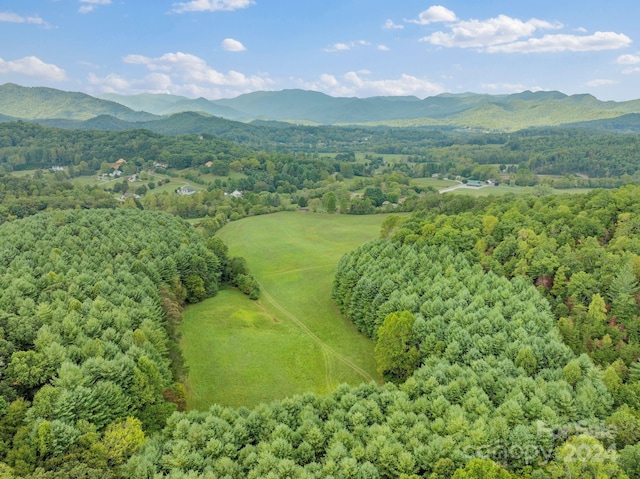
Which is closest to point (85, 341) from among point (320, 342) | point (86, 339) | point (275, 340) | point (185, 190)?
point (86, 339)

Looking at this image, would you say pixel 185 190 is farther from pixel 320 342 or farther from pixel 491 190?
pixel 320 342

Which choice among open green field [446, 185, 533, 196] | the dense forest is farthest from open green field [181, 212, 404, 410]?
open green field [446, 185, 533, 196]

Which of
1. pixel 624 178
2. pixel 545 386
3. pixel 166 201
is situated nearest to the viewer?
pixel 545 386

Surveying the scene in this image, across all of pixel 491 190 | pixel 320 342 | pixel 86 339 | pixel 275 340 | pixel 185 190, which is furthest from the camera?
pixel 185 190

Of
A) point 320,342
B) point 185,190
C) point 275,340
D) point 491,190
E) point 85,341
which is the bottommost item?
point 320,342

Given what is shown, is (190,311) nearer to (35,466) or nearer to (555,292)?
(35,466)

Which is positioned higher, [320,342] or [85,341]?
[85,341]

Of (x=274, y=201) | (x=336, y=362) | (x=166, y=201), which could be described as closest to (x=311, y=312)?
(x=336, y=362)
